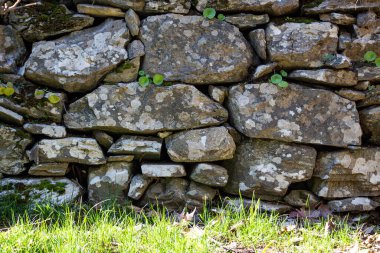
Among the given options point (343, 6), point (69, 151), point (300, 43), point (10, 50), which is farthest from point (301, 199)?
point (10, 50)

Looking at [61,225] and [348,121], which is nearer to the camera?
[61,225]

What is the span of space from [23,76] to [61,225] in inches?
46.5

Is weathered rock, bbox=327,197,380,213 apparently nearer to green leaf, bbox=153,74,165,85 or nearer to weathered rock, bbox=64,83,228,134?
weathered rock, bbox=64,83,228,134

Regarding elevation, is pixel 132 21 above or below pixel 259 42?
above

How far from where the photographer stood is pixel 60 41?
125 inches

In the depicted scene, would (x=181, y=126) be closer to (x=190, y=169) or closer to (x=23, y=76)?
(x=190, y=169)

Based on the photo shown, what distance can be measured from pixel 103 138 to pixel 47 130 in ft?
1.32

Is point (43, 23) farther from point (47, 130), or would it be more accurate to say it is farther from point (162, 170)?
point (162, 170)

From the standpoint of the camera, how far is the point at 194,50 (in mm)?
3203

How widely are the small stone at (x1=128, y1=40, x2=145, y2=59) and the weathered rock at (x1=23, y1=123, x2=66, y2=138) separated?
75 cm

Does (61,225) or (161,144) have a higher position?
(161,144)

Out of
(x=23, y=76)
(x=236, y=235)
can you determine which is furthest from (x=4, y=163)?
(x=236, y=235)

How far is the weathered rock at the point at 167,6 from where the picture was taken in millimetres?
3219

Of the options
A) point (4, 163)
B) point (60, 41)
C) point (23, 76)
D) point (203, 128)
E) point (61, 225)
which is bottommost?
point (61, 225)
